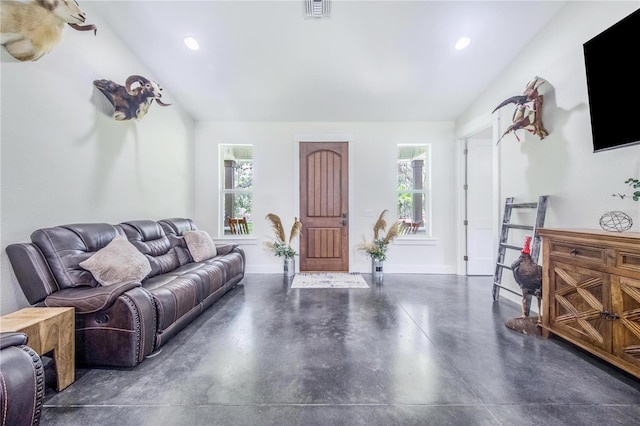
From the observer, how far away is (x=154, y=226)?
306 centimetres

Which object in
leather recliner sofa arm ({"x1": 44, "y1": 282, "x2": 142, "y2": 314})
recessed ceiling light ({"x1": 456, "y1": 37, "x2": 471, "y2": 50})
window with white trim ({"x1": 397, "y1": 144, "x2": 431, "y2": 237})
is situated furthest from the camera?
window with white trim ({"x1": 397, "y1": 144, "x2": 431, "y2": 237})

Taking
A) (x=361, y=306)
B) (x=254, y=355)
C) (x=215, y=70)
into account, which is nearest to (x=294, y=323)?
(x=254, y=355)

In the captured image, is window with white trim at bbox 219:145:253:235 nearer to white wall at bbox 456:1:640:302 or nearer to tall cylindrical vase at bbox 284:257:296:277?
tall cylindrical vase at bbox 284:257:296:277

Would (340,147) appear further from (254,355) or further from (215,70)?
(254,355)

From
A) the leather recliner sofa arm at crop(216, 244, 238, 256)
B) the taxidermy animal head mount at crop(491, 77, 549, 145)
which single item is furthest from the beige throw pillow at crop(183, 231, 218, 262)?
the taxidermy animal head mount at crop(491, 77, 549, 145)

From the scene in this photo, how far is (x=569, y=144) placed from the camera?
2.43 m

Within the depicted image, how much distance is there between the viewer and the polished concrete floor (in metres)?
1.36

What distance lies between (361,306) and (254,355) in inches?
55.5

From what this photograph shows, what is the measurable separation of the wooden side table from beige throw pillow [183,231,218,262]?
160 cm

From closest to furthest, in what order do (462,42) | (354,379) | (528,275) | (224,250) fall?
(354,379), (528,275), (462,42), (224,250)

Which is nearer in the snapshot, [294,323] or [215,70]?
[294,323]

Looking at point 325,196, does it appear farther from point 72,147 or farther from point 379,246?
point 72,147

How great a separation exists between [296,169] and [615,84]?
12.2ft

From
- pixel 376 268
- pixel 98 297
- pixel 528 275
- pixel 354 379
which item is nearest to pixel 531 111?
pixel 528 275
